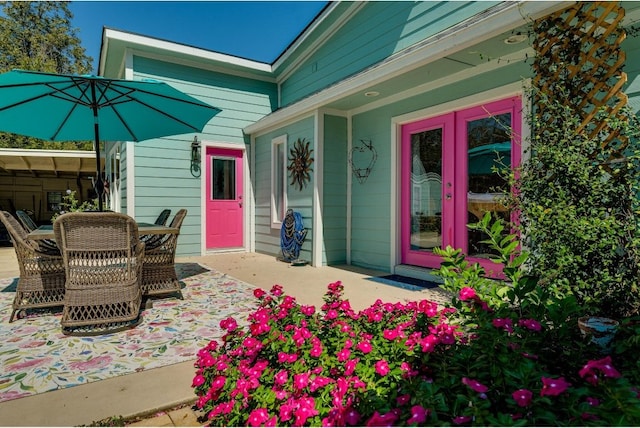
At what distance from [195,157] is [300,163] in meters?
2.17

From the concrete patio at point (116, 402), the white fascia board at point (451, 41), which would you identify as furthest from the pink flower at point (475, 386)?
the white fascia board at point (451, 41)

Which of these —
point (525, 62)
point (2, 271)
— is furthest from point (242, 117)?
point (525, 62)

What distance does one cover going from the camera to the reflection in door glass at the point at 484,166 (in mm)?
3885

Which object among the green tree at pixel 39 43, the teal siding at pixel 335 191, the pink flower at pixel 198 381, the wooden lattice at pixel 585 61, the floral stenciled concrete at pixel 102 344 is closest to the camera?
the pink flower at pixel 198 381

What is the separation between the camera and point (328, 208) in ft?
18.5

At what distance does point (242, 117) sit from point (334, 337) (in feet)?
21.2

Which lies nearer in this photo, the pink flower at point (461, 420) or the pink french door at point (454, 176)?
the pink flower at point (461, 420)

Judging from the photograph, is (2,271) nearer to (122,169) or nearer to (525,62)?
(122,169)

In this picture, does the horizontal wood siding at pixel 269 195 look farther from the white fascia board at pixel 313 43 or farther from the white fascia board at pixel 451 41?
the white fascia board at pixel 313 43

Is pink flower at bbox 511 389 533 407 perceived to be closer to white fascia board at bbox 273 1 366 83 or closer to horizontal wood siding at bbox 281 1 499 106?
horizontal wood siding at bbox 281 1 499 106

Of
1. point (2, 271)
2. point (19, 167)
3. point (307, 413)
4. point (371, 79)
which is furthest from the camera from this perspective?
point (19, 167)

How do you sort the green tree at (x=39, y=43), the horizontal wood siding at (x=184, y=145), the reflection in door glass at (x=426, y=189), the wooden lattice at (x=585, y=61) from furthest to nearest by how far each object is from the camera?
the green tree at (x=39, y=43)
the horizontal wood siding at (x=184, y=145)
the reflection in door glass at (x=426, y=189)
the wooden lattice at (x=585, y=61)

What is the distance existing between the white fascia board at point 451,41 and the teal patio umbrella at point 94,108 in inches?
65.9

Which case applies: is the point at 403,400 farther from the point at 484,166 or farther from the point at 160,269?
the point at 484,166
